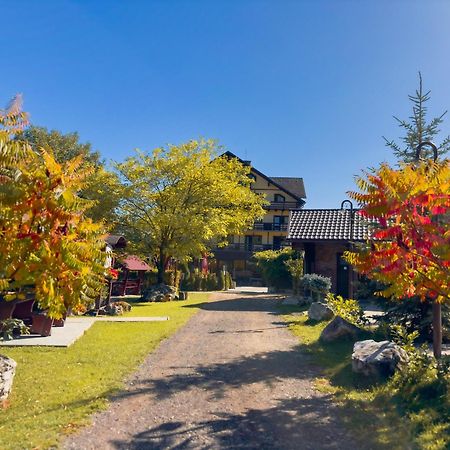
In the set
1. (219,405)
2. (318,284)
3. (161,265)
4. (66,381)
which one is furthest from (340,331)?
(161,265)

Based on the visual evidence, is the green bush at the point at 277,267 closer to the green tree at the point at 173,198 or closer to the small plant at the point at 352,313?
the green tree at the point at 173,198

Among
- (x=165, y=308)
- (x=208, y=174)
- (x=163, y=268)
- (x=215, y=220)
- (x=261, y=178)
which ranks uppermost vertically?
(x=261, y=178)

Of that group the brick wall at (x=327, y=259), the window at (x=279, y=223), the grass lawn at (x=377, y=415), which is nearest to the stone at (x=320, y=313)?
the grass lawn at (x=377, y=415)

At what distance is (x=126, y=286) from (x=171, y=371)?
1818 centimetres

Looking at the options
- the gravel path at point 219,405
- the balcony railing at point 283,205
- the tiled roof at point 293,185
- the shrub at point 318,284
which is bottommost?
the gravel path at point 219,405

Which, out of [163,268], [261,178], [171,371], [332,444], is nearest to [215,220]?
[163,268]

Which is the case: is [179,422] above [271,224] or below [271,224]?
below

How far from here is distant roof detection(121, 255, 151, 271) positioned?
23.4m

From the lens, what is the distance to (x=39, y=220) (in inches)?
204

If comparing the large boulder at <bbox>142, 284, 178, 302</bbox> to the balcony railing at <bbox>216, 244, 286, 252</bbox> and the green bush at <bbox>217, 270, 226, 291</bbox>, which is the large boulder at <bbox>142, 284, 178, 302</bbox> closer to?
the green bush at <bbox>217, 270, 226, 291</bbox>

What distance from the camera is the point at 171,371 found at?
Result: 822 cm

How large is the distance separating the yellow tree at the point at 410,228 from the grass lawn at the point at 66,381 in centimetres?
501

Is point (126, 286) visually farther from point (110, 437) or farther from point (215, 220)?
point (110, 437)

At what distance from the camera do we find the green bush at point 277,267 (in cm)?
2758
